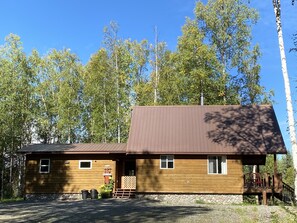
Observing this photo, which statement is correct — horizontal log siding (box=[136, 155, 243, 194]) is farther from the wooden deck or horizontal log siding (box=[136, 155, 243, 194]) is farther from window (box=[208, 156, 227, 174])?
the wooden deck

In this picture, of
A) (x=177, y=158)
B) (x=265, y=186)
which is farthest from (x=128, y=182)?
(x=265, y=186)

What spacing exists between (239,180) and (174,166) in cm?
374

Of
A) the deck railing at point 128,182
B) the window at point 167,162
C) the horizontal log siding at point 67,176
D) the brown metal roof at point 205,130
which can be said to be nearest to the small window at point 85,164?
the horizontal log siding at point 67,176

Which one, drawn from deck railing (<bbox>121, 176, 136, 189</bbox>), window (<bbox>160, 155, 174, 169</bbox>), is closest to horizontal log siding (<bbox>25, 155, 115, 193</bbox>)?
deck railing (<bbox>121, 176, 136, 189</bbox>)

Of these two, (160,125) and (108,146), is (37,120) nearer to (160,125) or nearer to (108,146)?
(108,146)

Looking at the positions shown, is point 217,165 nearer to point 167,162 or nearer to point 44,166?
point 167,162

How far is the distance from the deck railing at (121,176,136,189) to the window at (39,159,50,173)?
16.5ft

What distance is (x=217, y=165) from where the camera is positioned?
2081 cm

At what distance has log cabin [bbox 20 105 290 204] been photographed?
805 inches

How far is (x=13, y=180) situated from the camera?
119 ft

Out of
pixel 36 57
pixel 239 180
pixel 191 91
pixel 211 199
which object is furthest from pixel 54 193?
pixel 36 57

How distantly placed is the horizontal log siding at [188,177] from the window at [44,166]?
20.9ft

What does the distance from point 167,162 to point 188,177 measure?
4.87 ft

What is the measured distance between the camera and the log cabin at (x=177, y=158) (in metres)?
20.5
